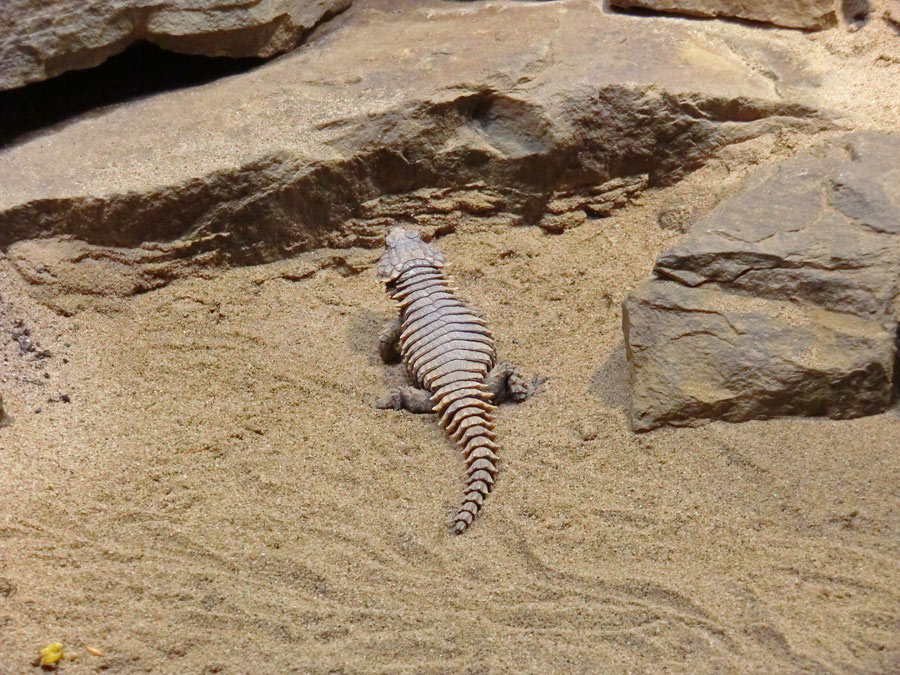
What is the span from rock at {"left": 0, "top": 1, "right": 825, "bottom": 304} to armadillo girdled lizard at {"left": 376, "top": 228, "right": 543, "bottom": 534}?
57 cm

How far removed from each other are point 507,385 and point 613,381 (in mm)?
511

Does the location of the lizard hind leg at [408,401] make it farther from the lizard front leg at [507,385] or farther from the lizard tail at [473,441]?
the lizard front leg at [507,385]

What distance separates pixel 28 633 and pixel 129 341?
1.91m

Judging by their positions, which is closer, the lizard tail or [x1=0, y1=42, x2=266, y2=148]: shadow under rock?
the lizard tail

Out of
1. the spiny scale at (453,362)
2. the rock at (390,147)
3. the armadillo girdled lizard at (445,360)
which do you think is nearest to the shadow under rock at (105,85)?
the rock at (390,147)

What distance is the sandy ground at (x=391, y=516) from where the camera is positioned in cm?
308

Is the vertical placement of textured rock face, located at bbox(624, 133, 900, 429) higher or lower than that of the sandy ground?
Result: higher

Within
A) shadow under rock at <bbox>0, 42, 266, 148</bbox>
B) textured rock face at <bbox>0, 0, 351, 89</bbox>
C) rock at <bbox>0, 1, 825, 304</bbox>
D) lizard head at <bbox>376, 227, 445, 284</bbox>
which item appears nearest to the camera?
lizard head at <bbox>376, 227, 445, 284</bbox>

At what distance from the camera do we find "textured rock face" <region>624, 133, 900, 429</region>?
3711mm

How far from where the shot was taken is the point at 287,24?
593 cm

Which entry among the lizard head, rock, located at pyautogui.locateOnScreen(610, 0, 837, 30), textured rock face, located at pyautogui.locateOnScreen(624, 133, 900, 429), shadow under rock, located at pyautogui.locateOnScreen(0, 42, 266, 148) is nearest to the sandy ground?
textured rock face, located at pyautogui.locateOnScreen(624, 133, 900, 429)

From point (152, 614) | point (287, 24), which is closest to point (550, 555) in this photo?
point (152, 614)

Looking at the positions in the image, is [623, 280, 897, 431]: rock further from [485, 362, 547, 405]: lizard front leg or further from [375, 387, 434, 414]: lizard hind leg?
[375, 387, 434, 414]: lizard hind leg

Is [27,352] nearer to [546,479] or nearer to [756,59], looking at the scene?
[546,479]
